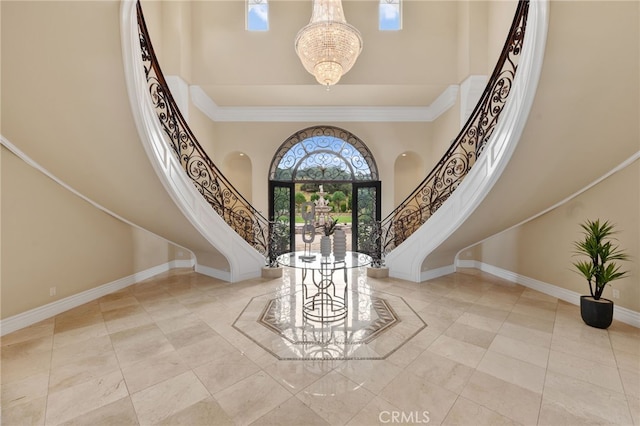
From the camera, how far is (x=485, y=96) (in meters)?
3.65

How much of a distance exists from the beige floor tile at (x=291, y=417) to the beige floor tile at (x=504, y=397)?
120 cm

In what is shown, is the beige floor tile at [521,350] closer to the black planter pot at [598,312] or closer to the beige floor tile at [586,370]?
the beige floor tile at [586,370]

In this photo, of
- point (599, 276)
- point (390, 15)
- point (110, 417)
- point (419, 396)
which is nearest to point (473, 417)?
point (419, 396)

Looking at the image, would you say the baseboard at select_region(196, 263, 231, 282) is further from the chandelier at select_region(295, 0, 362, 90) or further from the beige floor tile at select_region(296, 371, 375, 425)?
the chandelier at select_region(295, 0, 362, 90)

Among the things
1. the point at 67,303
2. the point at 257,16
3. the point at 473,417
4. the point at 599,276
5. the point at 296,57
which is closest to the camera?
the point at 473,417

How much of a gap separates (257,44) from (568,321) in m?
7.64

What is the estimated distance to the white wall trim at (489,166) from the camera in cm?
237

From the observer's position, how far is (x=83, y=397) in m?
2.05

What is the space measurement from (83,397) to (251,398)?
4.42ft

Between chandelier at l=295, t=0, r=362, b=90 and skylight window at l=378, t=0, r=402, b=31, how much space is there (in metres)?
2.40

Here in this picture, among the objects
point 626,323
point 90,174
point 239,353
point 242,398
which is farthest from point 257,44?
point 626,323

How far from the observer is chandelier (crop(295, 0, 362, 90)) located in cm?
393

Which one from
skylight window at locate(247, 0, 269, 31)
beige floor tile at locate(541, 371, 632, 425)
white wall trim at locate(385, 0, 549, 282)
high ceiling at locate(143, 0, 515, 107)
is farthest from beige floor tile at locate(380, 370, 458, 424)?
skylight window at locate(247, 0, 269, 31)

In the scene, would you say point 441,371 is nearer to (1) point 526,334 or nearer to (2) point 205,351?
(1) point 526,334
